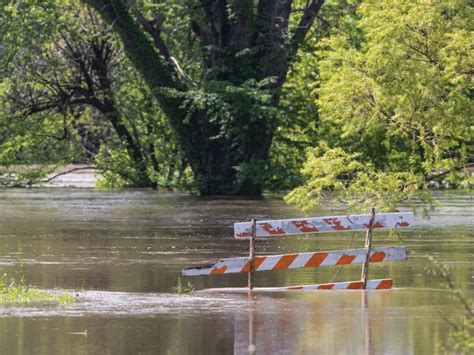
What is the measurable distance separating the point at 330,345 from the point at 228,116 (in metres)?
31.1

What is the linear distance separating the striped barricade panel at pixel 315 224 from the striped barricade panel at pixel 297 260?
0.98ft

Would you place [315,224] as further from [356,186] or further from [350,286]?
[356,186]

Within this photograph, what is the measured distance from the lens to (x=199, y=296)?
1631cm

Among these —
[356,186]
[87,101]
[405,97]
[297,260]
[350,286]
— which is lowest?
[350,286]

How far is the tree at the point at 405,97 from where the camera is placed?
25.2 metres

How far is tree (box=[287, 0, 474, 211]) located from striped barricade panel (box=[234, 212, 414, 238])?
6941 millimetres

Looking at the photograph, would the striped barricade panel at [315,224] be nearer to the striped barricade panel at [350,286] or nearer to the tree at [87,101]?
the striped barricade panel at [350,286]

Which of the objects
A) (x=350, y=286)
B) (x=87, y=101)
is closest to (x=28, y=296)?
(x=350, y=286)

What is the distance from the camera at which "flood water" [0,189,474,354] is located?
40.8 ft

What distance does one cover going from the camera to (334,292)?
1695cm

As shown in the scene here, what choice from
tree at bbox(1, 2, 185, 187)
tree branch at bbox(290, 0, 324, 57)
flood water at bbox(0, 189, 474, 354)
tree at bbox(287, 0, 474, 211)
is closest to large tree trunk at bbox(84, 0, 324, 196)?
tree branch at bbox(290, 0, 324, 57)

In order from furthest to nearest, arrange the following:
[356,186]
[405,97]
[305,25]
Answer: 1. [305,25]
2. [405,97]
3. [356,186]

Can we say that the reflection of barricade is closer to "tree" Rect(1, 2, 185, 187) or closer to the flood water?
the flood water

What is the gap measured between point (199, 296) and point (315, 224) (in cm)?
185
